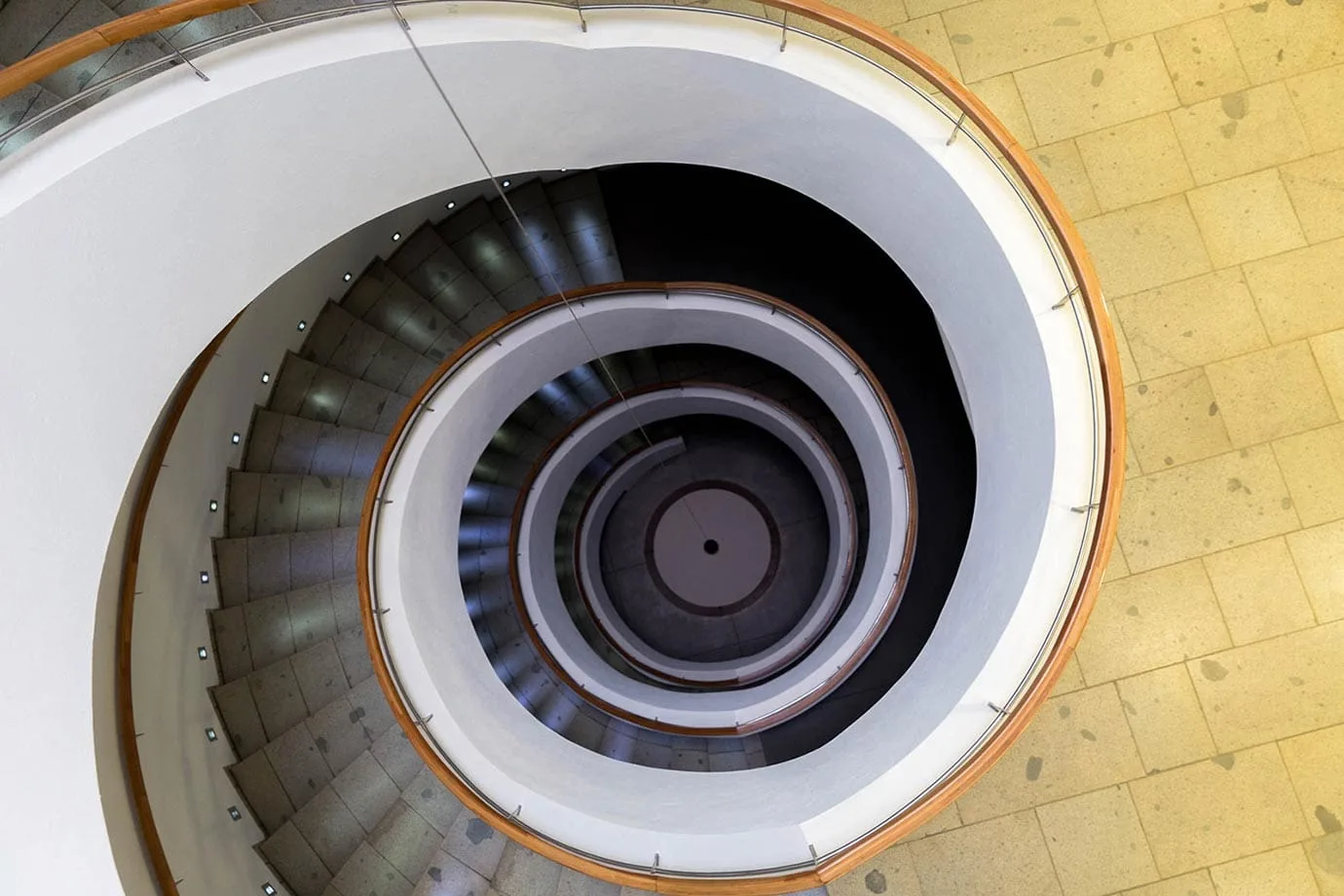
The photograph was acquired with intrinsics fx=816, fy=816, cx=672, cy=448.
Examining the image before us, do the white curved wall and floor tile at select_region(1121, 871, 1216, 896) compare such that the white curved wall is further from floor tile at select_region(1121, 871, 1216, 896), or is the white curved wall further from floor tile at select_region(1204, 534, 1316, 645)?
floor tile at select_region(1121, 871, 1216, 896)

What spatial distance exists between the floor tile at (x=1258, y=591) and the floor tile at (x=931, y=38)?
380 cm

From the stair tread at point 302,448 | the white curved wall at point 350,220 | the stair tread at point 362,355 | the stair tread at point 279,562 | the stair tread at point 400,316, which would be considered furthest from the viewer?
the stair tread at point 400,316

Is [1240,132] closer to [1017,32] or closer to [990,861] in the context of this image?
[1017,32]

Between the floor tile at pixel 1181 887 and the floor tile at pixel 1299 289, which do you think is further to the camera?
the floor tile at pixel 1299 289

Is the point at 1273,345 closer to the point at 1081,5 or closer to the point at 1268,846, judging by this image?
the point at 1081,5

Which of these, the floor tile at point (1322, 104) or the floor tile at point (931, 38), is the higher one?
the floor tile at point (931, 38)

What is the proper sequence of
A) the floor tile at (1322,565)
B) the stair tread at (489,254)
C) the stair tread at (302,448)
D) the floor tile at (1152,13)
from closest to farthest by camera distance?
the floor tile at (1322,565) < the floor tile at (1152,13) < the stair tread at (302,448) < the stair tread at (489,254)

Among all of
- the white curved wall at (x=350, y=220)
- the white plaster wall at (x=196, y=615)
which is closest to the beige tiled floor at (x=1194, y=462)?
the white curved wall at (x=350, y=220)

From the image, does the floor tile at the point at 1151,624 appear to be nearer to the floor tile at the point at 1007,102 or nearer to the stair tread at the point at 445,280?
the floor tile at the point at 1007,102

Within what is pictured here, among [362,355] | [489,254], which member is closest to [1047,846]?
[362,355]

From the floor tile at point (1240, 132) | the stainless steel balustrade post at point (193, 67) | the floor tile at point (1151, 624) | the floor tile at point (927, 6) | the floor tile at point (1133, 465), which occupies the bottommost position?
the floor tile at point (1151, 624)

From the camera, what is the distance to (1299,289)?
5.62 meters

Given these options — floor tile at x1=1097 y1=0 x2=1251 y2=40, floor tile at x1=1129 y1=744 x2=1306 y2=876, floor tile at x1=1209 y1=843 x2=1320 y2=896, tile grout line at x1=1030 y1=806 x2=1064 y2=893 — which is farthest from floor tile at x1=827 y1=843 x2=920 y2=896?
floor tile at x1=1097 y1=0 x2=1251 y2=40

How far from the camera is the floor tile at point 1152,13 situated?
5.85 metres
